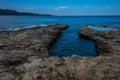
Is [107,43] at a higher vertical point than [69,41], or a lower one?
higher

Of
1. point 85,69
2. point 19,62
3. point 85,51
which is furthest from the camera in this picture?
point 85,51

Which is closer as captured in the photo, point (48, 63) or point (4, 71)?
point (4, 71)

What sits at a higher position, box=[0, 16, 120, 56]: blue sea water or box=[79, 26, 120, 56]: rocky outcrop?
box=[79, 26, 120, 56]: rocky outcrop

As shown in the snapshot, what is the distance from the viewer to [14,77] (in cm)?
766

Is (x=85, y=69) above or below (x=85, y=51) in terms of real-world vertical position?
above

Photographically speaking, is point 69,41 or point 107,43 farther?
point 69,41

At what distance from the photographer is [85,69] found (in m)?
8.44

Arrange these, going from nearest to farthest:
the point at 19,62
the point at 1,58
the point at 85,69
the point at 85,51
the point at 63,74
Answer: the point at 63,74 < the point at 85,69 < the point at 19,62 < the point at 1,58 < the point at 85,51

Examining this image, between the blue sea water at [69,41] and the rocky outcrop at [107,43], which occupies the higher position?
the rocky outcrop at [107,43]

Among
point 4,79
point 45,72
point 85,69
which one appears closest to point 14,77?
point 4,79

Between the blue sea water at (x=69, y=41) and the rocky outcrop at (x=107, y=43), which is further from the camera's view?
the blue sea water at (x=69, y=41)

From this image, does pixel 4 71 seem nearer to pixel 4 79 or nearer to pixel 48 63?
pixel 4 79

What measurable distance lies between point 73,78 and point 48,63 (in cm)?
220

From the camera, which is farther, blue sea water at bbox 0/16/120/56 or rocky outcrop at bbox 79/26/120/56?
blue sea water at bbox 0/16/120/56
